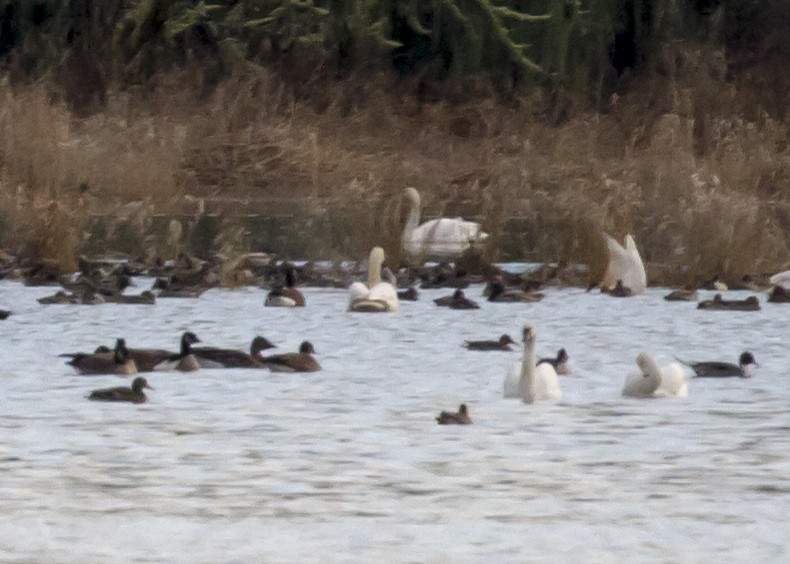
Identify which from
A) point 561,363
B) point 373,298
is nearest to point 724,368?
point 561,363

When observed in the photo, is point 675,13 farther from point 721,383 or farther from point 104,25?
point 721,383

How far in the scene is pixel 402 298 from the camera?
17.4 m

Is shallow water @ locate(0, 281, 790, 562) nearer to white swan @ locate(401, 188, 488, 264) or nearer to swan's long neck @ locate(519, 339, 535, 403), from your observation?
swan's long neck @ locate(519, 339, 535, 403)

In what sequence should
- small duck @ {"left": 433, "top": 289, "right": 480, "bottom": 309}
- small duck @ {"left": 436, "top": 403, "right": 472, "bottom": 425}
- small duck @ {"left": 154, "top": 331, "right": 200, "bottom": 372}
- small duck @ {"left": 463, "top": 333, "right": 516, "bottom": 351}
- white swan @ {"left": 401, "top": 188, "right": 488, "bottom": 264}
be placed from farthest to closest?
1. white swan @ {"left": 401, "top": 188, "right": 488, "bottom": 264}
2. small duck @ {"left": 433, "top": 289, "right": 480, "bottom": 309}
3. small duck @ {"left": 463, "top": 333, "right": 516, "bottom": 351}
4. small duck @ {"left": 154, "top": 331, "right": 200, "bottom": 372}
5. small duck @ {"left": 436, "top": 403, "right": 472, "bottom": 425}

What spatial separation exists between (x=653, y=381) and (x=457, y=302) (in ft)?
17.7

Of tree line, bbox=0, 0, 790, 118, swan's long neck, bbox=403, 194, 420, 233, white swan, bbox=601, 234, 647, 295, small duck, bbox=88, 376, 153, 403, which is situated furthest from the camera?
tree line, bbox=0, 0, 790, 118

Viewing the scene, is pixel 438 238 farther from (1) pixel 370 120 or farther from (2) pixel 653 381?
(1) pixel 370 120

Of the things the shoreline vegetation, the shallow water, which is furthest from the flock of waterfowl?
the shoreline vegetation

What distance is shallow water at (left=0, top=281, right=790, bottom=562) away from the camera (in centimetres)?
745

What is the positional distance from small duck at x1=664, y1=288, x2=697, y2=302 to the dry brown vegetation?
47.1 inches

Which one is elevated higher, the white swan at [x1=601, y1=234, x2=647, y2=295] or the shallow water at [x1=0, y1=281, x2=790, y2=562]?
the white swan at [x1=601, y1=234, x2=647, y2=295]

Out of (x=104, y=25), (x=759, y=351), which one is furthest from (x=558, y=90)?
(x=759, y=351)

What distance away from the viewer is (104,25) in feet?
112

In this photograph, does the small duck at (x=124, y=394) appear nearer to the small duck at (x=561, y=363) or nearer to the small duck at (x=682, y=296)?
the small duck at (x=561, y=363)
